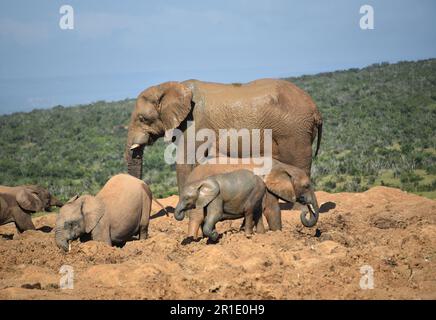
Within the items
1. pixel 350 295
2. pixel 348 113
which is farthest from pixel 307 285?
pixel 348 113

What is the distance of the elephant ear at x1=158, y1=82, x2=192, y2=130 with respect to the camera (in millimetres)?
16328

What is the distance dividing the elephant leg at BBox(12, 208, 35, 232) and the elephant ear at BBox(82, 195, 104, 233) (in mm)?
2996

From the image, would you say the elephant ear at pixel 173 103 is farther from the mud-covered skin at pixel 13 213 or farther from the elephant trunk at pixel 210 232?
the elephant trunk at pixel 210 232

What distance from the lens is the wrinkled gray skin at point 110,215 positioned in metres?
12.6

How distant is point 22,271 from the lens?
1152 centimetres

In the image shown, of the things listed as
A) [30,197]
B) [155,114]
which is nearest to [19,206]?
[30,197]

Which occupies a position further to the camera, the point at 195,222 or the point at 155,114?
the point at 155,114

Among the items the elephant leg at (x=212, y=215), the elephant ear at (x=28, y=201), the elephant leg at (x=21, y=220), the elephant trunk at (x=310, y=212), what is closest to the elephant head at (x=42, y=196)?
the elephant ear at (x=28, y=201)

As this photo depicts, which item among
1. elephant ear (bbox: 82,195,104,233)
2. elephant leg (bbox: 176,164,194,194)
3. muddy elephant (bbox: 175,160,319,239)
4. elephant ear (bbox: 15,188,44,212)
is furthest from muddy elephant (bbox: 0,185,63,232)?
muddy elephant (bbox: 175,160,319,239)

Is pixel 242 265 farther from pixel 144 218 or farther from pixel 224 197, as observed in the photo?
pixel 144 218

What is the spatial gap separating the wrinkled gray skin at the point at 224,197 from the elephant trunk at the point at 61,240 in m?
1.78

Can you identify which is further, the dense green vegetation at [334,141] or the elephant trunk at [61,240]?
the dense green vegetation at [334,141]

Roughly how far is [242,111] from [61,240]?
5.14m

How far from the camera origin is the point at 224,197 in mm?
12797
